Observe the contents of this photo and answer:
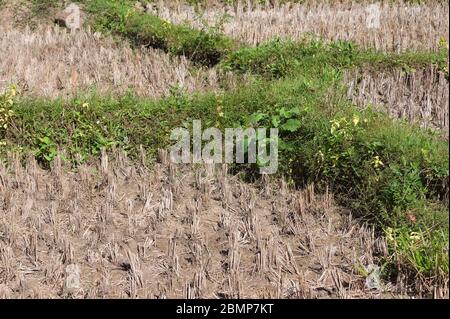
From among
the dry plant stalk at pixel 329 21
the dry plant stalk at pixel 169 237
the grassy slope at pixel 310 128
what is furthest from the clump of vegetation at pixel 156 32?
the dry plant stalk at pixel 169 237

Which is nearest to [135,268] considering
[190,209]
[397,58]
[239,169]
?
[190,209]

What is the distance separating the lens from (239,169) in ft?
17.1

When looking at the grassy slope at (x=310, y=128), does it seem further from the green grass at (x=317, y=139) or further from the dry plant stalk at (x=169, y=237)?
the dry plant stalk at (x=169, y=237)

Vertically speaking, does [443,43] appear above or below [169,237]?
above

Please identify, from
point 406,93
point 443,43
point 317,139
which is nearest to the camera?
point 317,139

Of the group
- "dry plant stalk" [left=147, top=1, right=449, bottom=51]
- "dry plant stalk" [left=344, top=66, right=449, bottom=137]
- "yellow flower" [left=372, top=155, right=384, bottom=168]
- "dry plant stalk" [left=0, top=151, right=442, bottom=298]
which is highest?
"dry plant stalk" [left=147, top=1, right=449, bottom=51]

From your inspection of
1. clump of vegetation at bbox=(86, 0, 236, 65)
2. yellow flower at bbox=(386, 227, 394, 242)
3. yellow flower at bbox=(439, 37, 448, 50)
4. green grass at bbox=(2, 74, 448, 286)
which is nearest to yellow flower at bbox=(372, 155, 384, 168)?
green grass at bbox=(2, 74, 448, 286)

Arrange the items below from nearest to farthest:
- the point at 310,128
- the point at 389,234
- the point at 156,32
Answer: the point at 389,234 < the point at 310,128 < the point at 156,32

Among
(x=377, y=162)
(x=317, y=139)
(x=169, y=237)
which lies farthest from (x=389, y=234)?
(x=169, y=237)

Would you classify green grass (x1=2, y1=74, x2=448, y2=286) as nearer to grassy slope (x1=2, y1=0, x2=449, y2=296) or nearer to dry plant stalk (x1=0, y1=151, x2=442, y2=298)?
grassy slope (x1=2, y1=0, x2=449, y2=296)

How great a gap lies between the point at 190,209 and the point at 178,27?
3.27 meters

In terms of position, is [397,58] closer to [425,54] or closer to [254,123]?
[425,54]

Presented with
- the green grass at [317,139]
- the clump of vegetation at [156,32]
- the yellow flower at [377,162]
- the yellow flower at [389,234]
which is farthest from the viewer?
the clump of vegetation at [156,32]

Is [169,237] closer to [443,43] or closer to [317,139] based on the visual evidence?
[317,139]
